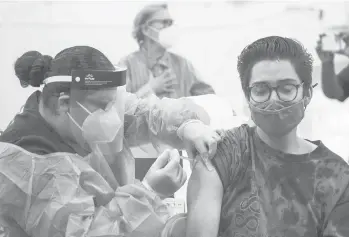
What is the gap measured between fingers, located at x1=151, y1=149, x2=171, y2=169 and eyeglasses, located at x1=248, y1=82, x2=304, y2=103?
401mm

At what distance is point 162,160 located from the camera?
65.6 inches

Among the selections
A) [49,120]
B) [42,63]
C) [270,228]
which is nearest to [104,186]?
[49,120]

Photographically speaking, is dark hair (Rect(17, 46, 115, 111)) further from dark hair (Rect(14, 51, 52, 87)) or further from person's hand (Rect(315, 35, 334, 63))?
person's hand (Rect(315, 35, 334, 63))

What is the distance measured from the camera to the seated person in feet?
5.06

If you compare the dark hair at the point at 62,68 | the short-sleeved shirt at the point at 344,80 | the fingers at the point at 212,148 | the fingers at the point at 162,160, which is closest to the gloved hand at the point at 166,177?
the fingers at the point at 162,160

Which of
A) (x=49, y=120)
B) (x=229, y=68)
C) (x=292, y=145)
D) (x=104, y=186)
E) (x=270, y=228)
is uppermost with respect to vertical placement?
(x=229, y=68)

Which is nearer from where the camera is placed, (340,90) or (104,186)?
(104,186)

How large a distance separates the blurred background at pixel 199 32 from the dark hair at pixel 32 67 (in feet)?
0.18

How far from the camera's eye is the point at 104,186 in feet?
5.46

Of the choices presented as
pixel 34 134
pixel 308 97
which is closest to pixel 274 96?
pixel 308 97

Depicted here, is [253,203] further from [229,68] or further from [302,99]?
[229,68]

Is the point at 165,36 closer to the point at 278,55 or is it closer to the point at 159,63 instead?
the point at 159,63

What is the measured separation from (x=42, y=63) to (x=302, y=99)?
982 mm

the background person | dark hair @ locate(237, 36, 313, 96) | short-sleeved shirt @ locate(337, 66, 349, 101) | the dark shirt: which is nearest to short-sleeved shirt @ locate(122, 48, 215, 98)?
the background person
